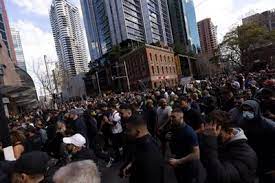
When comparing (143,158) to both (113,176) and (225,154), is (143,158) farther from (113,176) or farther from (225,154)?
(113,176)

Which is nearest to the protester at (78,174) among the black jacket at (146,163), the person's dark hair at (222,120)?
the black jacket at (146,163)

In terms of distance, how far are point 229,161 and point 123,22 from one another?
110m

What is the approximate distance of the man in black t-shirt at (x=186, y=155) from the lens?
447 cm

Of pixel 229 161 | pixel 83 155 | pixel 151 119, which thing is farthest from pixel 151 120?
pixel 229 161

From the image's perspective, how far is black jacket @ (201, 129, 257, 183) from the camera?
3.03m

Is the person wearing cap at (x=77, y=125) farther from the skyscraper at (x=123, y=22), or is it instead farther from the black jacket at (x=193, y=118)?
the skyscraper at (x=123, y=22)

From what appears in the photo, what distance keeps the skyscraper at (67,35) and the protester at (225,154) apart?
139 metres

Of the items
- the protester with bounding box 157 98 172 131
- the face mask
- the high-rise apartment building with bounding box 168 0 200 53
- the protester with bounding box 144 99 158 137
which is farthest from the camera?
the high-rise apartment building with bounding box 168 0 200 53

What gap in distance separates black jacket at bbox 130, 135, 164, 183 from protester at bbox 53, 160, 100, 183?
1.25 metres

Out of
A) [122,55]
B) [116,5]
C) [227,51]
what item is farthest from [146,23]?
[227,51]

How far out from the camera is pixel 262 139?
14.4 feet

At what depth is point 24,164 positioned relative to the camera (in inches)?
110

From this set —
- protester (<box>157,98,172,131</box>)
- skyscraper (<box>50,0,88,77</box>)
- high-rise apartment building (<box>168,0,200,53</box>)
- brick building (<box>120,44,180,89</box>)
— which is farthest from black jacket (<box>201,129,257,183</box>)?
high-rise apartment building (<box>168,0,200,53</box>)

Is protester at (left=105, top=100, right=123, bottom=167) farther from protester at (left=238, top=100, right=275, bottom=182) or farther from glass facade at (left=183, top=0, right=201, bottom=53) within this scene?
glass facade at (left=183, top=0, right=201, bottom=53)
